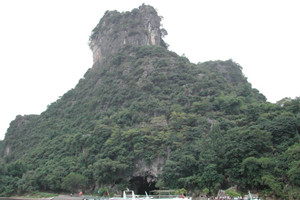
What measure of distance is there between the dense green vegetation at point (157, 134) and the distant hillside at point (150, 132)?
151 mm

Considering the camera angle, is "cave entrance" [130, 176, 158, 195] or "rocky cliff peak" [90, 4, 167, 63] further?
"rocky cliff peak" [90, 4, 167, 63]

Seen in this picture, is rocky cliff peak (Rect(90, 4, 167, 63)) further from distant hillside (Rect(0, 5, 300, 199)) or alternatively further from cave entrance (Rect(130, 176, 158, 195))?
cave entrance (Rect(130, 176, 158, 195))

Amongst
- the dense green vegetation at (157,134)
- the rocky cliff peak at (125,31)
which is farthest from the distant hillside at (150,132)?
the rocky cliff peak at (125,31)

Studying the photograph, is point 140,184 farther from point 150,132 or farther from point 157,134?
point 157,134

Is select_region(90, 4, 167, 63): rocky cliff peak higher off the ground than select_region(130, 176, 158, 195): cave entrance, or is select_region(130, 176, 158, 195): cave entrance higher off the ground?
select_region(90, 4, 167, 63): rocky cliff peak

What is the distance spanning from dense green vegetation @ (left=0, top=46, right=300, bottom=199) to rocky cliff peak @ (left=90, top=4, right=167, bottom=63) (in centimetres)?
599

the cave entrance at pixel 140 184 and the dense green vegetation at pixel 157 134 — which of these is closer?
the dense green vegetation at pixel 157 134

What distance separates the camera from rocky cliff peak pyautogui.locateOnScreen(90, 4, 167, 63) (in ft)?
263

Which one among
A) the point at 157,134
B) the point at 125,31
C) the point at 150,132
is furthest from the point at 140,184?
the point at 125,31

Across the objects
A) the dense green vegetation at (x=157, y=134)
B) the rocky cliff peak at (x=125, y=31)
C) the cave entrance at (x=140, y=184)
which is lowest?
the cave entrance at (x=140, y=184)

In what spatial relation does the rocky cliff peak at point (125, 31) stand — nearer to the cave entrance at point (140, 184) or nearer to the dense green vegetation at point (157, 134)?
the dense green vegetation at point (157, 134)

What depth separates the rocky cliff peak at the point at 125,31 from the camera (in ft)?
263

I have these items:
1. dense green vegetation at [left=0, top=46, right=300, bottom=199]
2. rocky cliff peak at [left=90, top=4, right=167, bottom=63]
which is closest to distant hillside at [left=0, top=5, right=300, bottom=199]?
dense green vegetation at [left=0, top=46, right=300, bottom=199]

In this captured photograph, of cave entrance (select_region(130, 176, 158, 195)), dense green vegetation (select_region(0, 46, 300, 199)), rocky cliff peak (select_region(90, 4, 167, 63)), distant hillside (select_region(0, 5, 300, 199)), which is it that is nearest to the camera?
dense green vegetation (select_region(0, 46, 300, 199))
